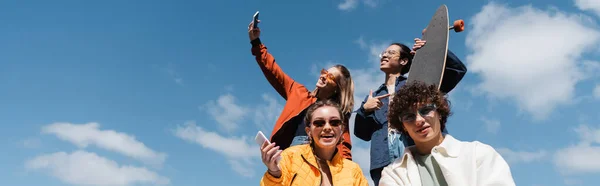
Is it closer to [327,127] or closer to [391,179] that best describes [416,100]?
[391,179]

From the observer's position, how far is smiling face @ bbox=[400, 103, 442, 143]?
4014 millimetres

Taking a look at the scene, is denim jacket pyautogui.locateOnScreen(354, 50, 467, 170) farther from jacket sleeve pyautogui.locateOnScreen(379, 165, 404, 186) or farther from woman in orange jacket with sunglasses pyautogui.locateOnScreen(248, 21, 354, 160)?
jacket sleeve pyautogui.locateOnScreen(379, 165, 404, 186)

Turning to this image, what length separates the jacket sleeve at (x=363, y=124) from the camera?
19.5 ft

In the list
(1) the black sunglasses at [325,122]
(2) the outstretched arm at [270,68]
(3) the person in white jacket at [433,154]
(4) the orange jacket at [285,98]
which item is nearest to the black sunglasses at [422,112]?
(3) the person in white jacket at [433,154]

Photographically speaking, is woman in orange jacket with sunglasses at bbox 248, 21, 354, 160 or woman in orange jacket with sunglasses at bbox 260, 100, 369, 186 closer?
woman in orange jacket with sunglasses at bbox 260, 100, 369, 186

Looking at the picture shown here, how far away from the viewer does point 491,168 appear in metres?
3.70

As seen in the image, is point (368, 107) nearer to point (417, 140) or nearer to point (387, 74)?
point (387, 74)

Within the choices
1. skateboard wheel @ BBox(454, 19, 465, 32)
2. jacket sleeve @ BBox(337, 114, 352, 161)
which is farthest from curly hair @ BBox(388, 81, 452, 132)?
skateboard wheel @ BBox(454, 19, 465, 32)

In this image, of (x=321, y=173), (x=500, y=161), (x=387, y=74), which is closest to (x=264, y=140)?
(x=321, y=173)

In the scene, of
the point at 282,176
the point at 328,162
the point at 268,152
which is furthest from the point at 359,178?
the point at 268,152

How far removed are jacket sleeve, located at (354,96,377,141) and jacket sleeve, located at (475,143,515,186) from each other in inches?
85.4

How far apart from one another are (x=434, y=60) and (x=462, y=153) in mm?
1958

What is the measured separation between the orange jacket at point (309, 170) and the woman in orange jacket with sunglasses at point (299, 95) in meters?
1.08

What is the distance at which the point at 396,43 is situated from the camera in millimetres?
6742
